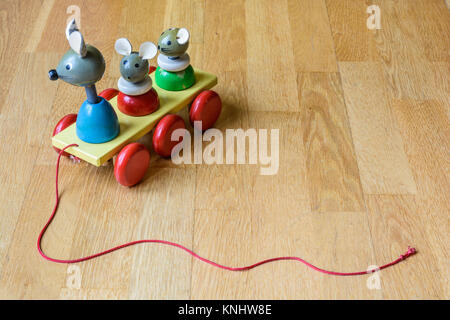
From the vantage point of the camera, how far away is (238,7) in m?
1.72

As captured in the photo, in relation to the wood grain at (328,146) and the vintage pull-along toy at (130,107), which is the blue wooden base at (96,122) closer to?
the vintage pull-along toy at (130,107)

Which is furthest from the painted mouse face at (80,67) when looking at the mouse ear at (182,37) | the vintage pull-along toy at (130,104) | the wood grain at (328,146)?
the wood grain at (328,146)

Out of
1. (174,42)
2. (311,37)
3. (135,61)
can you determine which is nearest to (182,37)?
(174,42)

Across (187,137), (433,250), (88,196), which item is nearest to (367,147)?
(433,250)

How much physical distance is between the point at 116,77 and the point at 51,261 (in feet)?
1.99

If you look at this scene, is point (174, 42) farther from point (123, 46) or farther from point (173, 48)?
point (123, 46)

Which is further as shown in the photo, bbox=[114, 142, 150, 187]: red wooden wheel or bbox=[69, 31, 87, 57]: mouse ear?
bbox=[114, 142, 150, 187]: red wooden wheel

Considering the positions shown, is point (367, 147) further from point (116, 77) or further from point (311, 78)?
point (116, 77)

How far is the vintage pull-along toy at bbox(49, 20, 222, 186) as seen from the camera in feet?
3.33

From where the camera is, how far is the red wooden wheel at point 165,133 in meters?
1.16

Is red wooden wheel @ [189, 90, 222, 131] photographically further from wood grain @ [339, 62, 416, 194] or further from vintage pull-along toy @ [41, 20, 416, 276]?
wood grain @ [339, 62, 416, 194]

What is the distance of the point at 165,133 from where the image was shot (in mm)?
1161

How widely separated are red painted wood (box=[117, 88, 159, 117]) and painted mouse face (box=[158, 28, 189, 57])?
0.10 metres

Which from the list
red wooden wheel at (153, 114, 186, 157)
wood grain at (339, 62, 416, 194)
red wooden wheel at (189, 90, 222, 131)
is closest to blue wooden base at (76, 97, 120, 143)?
red wooden wheel at (153, 114, 186, 157)
